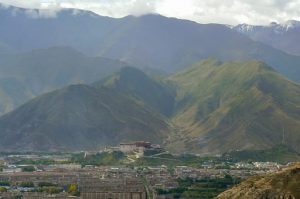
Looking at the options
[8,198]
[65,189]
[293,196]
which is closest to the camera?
[293,196]

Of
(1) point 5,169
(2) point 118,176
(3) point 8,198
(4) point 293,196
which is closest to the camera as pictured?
(4) point 293,196

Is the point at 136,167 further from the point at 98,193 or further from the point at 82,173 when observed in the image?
the point at 98,193

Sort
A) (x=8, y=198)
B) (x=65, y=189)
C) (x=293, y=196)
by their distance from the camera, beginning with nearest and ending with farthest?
(x=293, y=196), (x=8, y=198), (x=65, y=189)

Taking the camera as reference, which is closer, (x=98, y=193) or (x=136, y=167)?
(x=98, y=193)

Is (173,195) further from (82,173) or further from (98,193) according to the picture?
(82,173)

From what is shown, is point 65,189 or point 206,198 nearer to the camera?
point 206,198

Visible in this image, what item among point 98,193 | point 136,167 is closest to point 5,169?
point 136,167

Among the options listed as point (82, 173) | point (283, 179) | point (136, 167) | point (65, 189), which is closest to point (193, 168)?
point (136, 167)

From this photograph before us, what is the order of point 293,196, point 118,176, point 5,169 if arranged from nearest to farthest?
point 293,196
point 118,176
point 5,169
